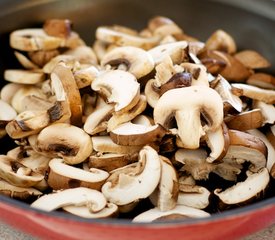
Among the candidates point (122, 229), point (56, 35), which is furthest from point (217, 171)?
point (56, 35)

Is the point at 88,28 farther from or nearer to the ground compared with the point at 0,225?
farther from the ground

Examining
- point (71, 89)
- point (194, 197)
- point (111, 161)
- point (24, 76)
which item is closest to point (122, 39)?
point (24, 76)

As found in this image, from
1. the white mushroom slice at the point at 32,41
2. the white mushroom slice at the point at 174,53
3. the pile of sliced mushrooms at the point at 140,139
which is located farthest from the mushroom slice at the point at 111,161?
the white mushroom slice at the point at 32,41

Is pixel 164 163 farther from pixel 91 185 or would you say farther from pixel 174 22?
pixel 174 22

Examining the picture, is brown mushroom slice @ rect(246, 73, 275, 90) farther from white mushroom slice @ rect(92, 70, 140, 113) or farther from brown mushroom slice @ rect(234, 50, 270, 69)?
white mushroom slice @ rect(92, 70, 140, 113)

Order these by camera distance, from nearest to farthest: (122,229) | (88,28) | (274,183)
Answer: (122,229), (274,183), (88,28)

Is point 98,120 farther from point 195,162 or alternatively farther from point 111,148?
point 195,162

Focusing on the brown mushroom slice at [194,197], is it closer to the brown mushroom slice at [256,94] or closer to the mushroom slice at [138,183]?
the mushroom slice at [138,183]

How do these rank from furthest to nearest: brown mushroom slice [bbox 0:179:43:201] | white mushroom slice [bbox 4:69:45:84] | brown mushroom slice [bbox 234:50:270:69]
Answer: brown mushroom slice [bbox 234:50:270:69] → white mushroom slice [bbox 4:69:45:84] → brown mushroom slice [bbox 0:179:43:201]

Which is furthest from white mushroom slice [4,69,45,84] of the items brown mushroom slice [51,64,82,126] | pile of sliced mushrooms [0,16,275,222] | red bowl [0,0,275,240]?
brown mushroom slice [51,64,82,126]
